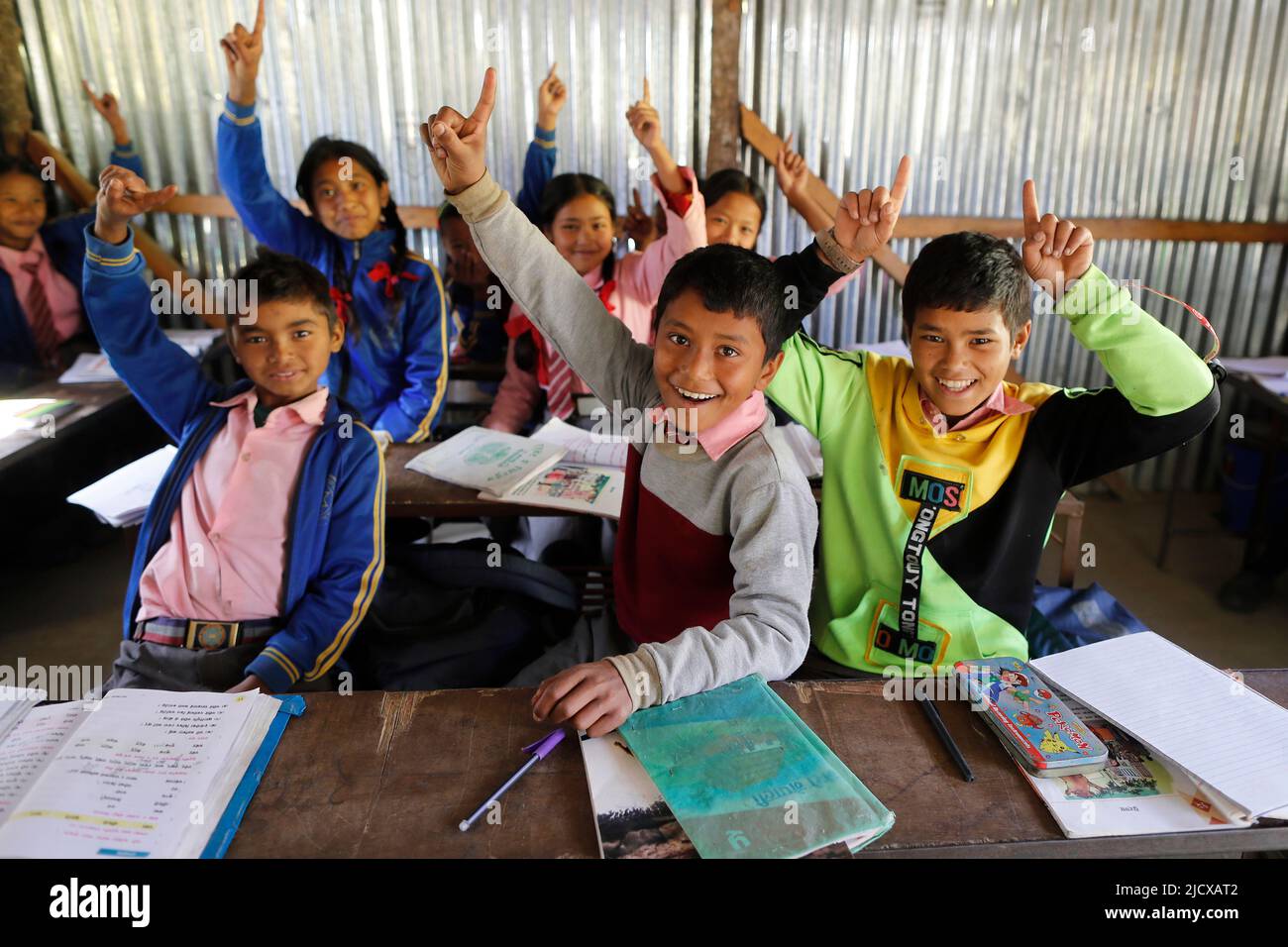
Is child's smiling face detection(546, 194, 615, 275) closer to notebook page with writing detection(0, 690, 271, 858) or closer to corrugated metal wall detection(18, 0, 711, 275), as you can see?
corrugated metal wall detection(18, 0, 711, 275)

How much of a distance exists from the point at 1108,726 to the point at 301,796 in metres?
0.93

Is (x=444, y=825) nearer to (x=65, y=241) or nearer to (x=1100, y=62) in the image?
(x=65, y=241)

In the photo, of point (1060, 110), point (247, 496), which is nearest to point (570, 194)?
point (247, 496)

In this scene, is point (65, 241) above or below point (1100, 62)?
below

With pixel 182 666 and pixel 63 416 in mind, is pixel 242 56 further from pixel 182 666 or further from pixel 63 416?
pixel 182 666

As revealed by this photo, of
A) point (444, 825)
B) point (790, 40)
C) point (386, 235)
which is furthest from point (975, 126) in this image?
point (444, 825)

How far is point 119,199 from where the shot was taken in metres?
1.55

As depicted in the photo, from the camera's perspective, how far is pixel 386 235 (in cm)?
284

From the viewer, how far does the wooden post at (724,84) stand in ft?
12.0

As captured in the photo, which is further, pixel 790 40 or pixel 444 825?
pixel 790 40

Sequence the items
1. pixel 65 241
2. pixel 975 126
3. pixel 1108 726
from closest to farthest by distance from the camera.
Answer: pixel 1108 726
pixel 65 241
pixel 975 126

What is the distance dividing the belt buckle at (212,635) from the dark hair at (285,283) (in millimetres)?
590

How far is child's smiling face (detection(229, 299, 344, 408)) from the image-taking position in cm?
169
